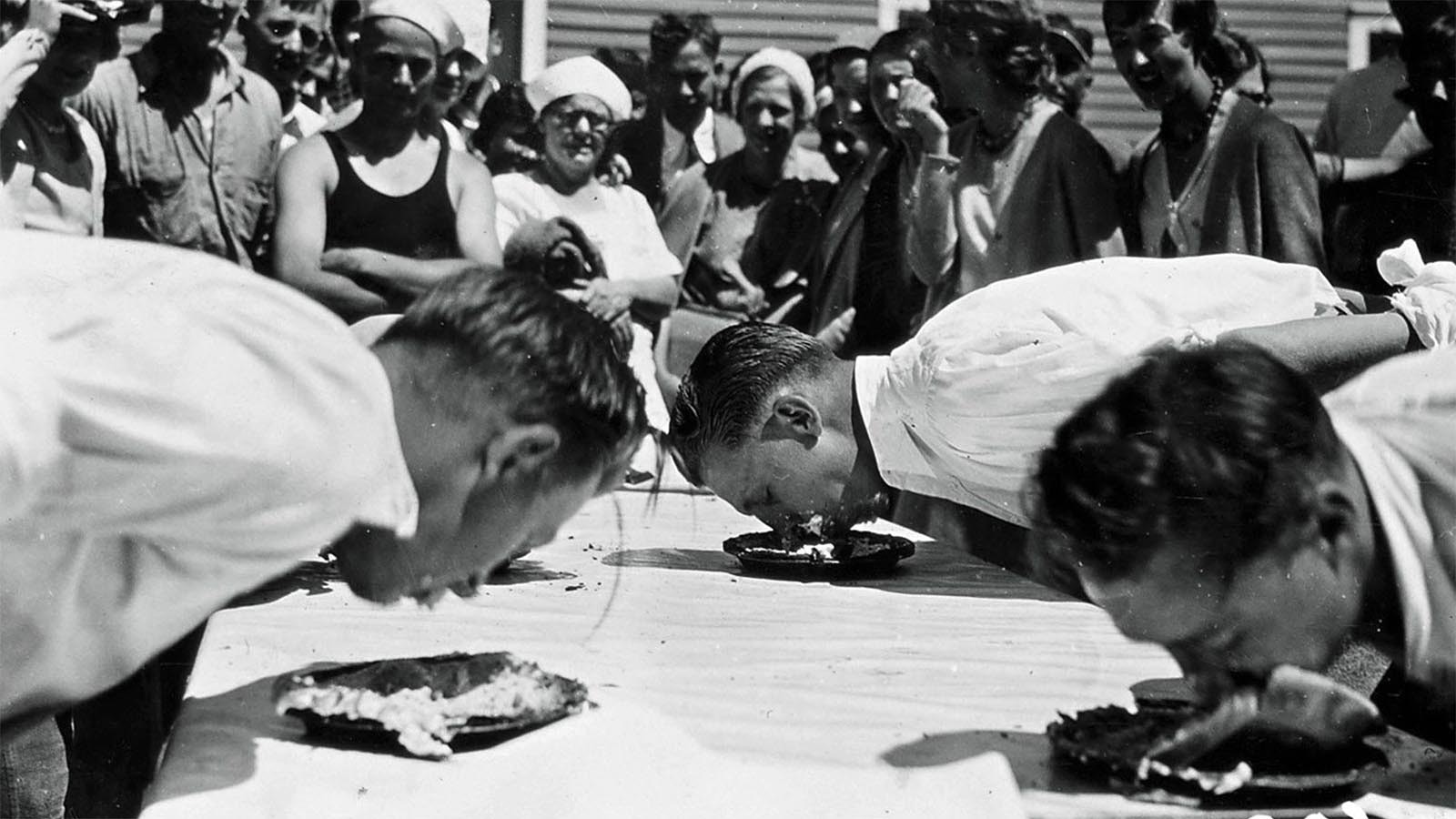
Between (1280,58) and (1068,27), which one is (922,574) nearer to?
(1068,27)

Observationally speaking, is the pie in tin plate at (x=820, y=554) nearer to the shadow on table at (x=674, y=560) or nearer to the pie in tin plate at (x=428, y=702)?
the shadow on table at (x=674, y=560)

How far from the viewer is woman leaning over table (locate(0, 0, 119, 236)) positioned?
62.9 inches

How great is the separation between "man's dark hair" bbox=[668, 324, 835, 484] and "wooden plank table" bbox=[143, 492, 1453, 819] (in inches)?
6.3

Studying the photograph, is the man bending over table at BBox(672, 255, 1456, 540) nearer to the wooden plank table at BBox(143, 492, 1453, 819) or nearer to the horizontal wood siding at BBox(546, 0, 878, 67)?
the wooden plank table at BBox(143, 492, 1453, 819)

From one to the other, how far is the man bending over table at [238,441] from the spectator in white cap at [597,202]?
15.0 inches

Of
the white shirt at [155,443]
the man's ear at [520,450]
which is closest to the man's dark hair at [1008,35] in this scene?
the man's ear at [520,450]

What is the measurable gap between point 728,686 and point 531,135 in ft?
2.72

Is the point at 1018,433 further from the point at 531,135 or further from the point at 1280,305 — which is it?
the point at 531,135

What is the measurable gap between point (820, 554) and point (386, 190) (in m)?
0.82

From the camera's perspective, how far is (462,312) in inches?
60.4

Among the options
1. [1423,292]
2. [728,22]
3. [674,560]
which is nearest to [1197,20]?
[1423,292]

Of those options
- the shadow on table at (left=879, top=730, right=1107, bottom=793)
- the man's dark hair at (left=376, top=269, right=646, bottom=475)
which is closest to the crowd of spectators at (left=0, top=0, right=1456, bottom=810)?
the man's dark hair at (left=376, top=269, right=646, bottom=475)

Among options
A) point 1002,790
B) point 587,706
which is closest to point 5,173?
point 587,706

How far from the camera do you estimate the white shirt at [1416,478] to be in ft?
5.14
